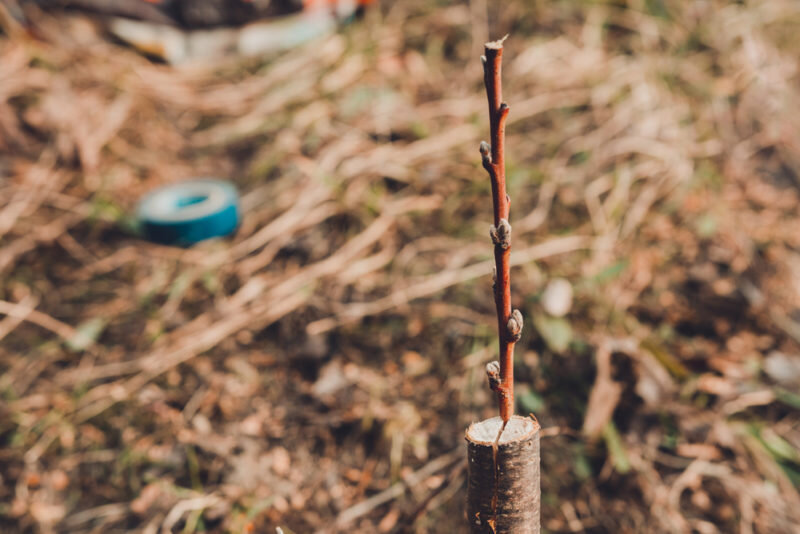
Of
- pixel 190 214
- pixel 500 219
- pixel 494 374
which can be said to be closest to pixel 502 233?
pixel 500 219

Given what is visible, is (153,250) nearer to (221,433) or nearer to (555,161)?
(221,433)

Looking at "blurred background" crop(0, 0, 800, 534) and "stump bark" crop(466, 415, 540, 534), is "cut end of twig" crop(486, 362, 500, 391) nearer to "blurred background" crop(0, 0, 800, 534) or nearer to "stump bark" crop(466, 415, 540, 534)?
"stump bark" crop(466, 415, 540, 534)

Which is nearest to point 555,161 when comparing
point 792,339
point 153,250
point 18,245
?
point 792,339

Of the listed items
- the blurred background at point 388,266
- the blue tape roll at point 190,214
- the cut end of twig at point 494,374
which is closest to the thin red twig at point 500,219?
the cut end of twig at point 494,374

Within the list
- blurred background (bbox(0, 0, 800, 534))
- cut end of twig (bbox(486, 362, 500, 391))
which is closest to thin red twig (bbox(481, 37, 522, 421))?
cut end of twig (bbox(486, 362, 500, 391))

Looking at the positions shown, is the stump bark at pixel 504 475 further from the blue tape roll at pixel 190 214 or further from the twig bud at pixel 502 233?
the blue tape roll at pixel 190 214

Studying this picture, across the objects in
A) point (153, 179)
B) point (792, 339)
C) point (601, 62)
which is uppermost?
point (601, 62)
